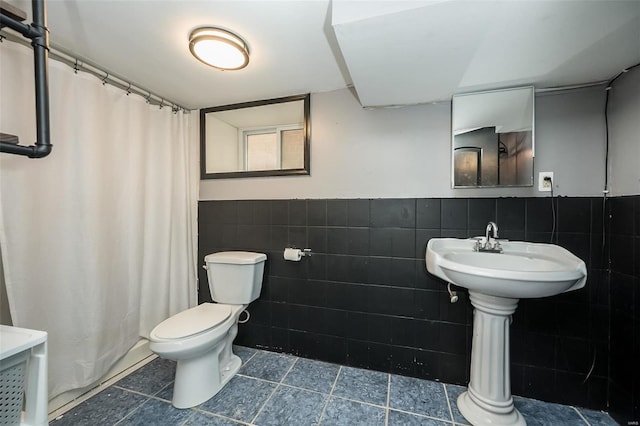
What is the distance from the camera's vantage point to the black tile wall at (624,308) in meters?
1.16

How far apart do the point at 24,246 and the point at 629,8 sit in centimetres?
274

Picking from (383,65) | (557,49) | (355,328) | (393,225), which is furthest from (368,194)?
(557,49)

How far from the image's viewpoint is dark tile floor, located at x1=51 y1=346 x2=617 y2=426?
1.28 m

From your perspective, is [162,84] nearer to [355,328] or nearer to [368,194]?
[368,194]

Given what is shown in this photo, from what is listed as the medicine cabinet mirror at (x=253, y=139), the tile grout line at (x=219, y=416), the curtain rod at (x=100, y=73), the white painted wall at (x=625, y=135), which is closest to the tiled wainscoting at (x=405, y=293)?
the white painted wall at (x=625, y=135)

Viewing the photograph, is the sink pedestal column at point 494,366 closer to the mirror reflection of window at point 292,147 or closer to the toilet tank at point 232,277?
the toilet tank at point 232,277

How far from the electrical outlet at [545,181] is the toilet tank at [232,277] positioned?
1.83 metres

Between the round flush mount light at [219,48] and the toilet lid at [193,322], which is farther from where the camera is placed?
the toilet lid at [193,322]

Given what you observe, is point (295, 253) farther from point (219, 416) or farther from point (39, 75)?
point (39, 75)

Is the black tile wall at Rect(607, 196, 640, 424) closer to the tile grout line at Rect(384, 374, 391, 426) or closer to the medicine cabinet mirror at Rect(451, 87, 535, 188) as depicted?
the medicine cabinet mirror at Rect(451, 87, 535, 188)

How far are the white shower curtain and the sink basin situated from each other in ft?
6.18

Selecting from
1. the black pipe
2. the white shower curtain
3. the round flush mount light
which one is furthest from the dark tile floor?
the round flush mount light

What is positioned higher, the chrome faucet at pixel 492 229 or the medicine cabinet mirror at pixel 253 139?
the medicine cabinet mirror at pixel 253 139

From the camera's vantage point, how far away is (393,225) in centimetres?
165
